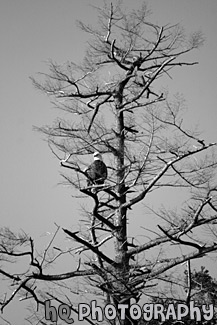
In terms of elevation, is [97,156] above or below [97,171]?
above

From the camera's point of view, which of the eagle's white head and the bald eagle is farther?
the eagle's white head

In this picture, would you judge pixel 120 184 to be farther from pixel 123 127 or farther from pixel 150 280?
pixel 150 280

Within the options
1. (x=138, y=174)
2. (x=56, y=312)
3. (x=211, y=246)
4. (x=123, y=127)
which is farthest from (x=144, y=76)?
(x=56, y=312)

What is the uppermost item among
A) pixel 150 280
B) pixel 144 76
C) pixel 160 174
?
pixel 144 76

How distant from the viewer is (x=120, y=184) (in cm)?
703

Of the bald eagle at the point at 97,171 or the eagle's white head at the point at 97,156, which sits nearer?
the bald eagle at the point at 97,171

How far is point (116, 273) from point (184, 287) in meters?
1.30

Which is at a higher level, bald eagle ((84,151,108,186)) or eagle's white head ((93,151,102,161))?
eagle's white head ((93,151,102,161))

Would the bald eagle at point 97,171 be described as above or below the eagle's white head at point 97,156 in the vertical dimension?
below

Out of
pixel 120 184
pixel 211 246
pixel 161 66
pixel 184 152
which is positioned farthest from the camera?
pixel 161 66

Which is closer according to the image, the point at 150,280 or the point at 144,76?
the point at 150,280

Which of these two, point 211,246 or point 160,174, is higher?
point 160,174

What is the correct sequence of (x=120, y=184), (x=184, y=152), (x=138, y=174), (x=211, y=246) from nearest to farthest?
(x=211, y=246), (x=184, y=152), (x=138, y=174), (x=120, y=184)

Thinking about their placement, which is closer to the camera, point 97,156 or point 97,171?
point 97,171
